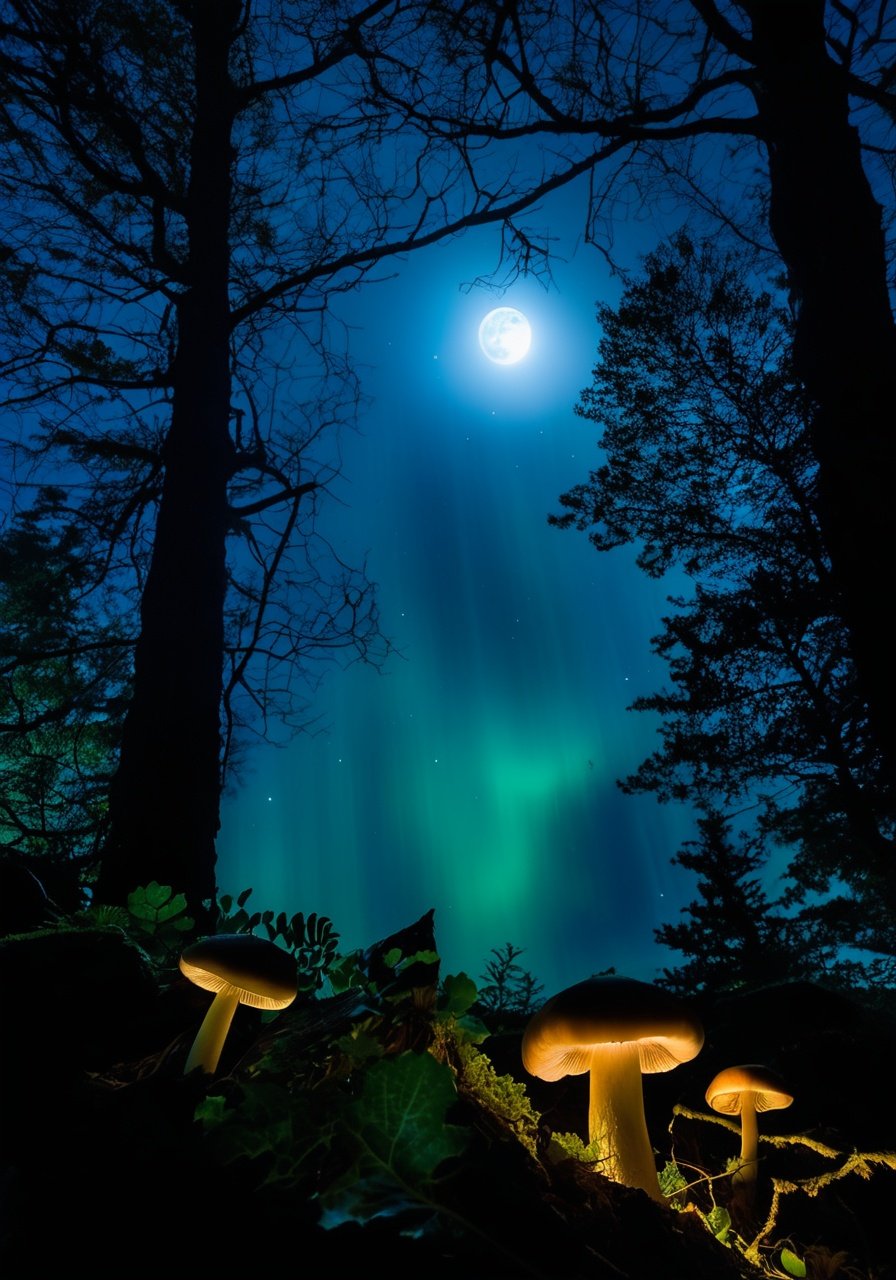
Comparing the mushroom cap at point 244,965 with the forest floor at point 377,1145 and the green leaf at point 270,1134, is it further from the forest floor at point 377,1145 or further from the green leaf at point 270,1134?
the green leaf at point 270,1134

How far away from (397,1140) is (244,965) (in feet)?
2.97

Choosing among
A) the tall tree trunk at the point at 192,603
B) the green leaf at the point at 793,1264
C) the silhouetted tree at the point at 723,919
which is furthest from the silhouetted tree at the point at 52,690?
the silhouetted tree at the point at 723,919

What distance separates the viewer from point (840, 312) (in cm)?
404

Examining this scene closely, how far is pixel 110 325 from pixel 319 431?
8.83 feet

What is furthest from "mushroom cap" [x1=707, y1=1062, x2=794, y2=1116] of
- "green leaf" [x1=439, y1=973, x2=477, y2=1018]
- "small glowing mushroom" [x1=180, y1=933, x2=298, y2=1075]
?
"small glowing mushroom" [x1=180, y1=933, x2=298, y2=1075]

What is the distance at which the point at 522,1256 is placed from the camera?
0.90m

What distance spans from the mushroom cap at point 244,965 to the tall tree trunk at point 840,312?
11.6 feet

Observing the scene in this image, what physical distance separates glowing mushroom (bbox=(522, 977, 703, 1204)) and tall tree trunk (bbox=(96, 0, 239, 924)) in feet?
8.21

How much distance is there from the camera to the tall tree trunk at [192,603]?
3709 millimetres

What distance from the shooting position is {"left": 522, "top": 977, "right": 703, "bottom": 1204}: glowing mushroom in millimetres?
1523

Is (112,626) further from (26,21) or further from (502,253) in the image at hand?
(502,253)

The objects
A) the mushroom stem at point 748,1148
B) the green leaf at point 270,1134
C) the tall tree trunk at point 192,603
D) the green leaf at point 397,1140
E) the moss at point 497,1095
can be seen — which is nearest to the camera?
the green leaf at point 397,1140

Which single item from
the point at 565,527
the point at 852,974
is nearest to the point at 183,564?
the point at 565,527

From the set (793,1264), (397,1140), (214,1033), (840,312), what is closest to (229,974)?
(214,1033)
